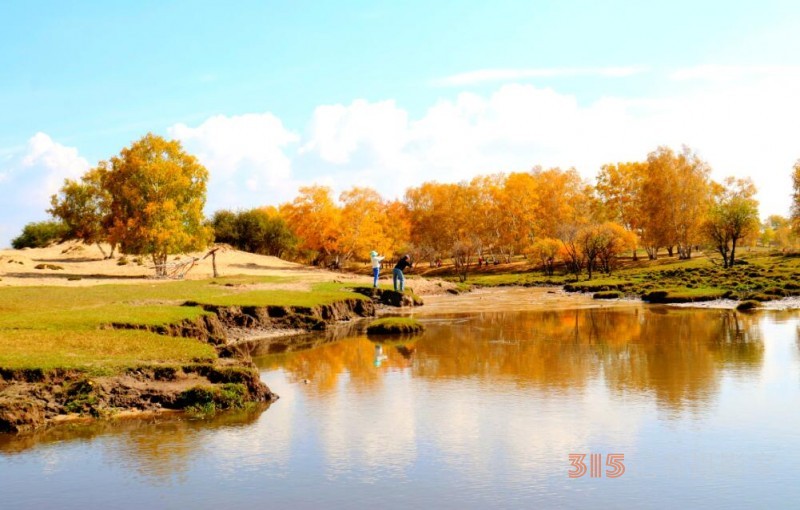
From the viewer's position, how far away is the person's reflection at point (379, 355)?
75.3 ft

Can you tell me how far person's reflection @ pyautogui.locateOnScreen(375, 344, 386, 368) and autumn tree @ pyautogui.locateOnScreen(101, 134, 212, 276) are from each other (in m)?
30.1

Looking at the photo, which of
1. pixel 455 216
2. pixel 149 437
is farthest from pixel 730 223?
pixel 149 437

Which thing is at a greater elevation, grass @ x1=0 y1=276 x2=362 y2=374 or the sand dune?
the sand dune

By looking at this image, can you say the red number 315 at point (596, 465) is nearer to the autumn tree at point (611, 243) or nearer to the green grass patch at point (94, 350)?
the green grass patch at point (94, 350)

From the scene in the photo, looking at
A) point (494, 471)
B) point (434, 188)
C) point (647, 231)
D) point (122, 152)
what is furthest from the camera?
point (434, 188)

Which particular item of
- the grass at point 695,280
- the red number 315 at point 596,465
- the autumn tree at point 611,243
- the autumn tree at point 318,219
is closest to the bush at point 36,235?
the autumn tree at point 318,219

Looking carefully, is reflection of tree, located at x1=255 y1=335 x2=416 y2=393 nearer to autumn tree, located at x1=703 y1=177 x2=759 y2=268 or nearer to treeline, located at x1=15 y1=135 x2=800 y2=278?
treeline, located at x1=15 y1=135 x2=800 y2=278

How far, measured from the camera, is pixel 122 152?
2159 inches

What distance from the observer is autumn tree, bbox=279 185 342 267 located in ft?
296

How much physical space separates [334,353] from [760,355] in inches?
550

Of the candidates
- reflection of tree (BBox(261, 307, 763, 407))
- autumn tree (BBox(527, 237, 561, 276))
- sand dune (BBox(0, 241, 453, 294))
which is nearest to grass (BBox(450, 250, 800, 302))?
autumn tree (BBox(527, 237, 561, 276))

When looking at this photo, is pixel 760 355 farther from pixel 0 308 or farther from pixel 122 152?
pixel 122 152

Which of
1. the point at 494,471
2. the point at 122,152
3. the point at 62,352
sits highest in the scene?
the point at 122,152

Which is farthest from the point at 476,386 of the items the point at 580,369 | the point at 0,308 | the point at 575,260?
the point at 575,260
